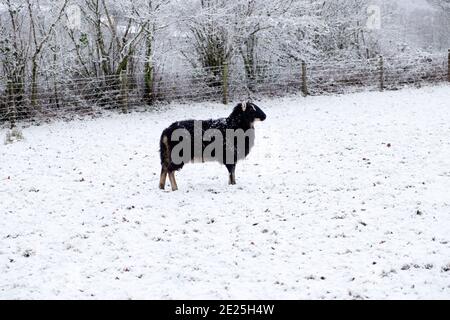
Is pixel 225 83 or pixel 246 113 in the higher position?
pixel 225 83

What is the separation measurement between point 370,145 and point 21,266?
25.5ft

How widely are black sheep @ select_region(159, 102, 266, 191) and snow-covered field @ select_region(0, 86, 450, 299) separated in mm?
467

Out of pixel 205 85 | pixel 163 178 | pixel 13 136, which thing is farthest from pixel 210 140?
pixel 205 85

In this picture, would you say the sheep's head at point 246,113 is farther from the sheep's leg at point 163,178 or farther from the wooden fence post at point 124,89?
the wooden fence post at point 124,89

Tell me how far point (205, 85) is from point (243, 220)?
508 inches

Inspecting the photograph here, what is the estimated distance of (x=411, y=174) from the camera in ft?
27.3

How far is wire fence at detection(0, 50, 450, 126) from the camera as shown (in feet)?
53.5

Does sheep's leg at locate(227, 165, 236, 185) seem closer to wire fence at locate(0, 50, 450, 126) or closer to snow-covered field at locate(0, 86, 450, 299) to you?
snow-covered field at locate(0, 86, 450, 299)

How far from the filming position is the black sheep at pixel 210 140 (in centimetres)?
828

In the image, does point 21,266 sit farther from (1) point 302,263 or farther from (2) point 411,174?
(2) point 411,174

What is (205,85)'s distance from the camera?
1900 centimetres

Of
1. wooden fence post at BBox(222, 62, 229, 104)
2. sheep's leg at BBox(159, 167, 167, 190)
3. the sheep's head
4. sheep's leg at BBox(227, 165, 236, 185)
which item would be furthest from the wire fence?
sheep's leg at BBox(227, 165, 236, 185)

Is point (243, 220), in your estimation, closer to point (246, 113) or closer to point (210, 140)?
point (210, 140)

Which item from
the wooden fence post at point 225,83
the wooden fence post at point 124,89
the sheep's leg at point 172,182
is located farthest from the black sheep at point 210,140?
the wooden fence post at point 225,83
